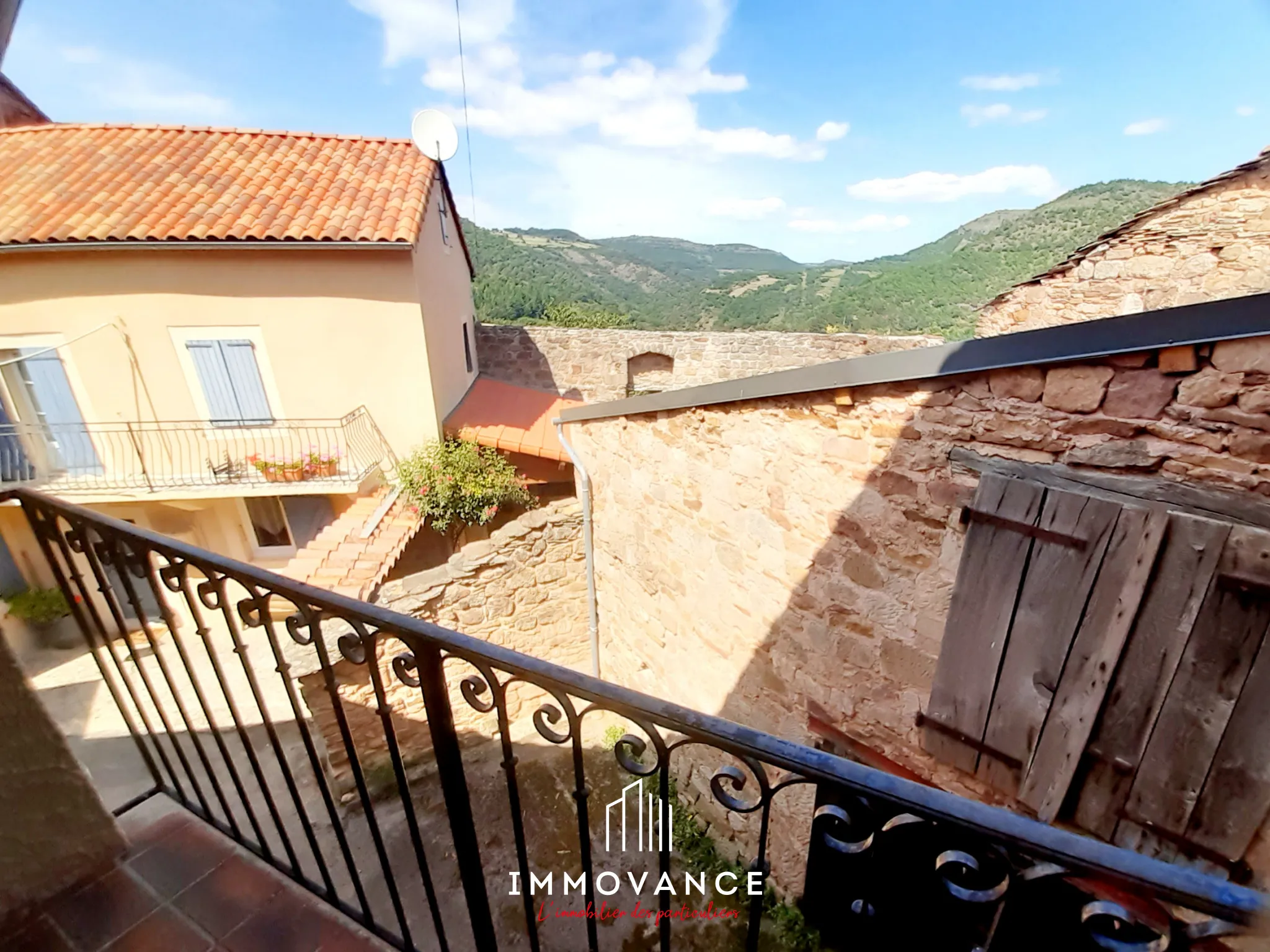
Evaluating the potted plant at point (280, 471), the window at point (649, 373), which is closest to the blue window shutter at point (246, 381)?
the potted plant at point (280, 471)

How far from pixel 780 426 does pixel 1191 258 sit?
6979 mm

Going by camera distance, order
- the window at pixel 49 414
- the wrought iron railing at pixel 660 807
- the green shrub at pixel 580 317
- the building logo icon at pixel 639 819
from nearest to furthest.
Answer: the wrought iron railing at pixel 660 807
the building logo icon at pixel 639 819
the window at pixel 49 414
the green shrub at pixel 580 317

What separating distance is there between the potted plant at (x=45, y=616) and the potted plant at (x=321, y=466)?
3.73 m

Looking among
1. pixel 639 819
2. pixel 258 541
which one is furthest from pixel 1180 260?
pixel 258 541

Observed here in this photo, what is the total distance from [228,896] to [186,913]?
0.09 metres

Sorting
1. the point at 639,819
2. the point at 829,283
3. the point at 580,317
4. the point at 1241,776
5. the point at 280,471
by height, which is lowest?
the point at 639,819

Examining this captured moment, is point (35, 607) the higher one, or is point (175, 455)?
point (175, 455)

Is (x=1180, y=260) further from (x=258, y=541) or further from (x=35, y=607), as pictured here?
(x=35, y=607)

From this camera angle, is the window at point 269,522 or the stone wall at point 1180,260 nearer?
the stone wall at point 1180,260

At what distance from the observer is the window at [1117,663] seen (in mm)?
1644

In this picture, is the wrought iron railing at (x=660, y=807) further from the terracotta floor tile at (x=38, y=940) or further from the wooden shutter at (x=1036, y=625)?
the wooden shutter at (x=1036, y=625)

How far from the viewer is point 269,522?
26.5ft

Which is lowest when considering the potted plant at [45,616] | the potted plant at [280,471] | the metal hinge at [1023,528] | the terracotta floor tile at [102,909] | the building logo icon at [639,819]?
the building logo icon at [639,819]

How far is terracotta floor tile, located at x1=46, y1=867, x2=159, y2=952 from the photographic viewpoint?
4.58 feet
